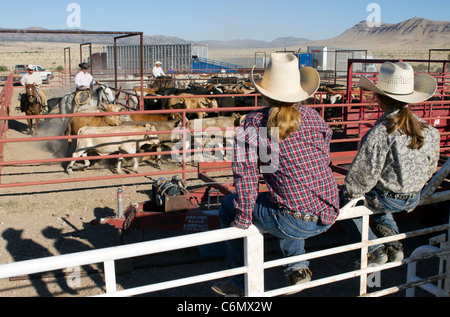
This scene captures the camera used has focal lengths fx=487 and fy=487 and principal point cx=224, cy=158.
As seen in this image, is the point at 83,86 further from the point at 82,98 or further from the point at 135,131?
the point at 135,131

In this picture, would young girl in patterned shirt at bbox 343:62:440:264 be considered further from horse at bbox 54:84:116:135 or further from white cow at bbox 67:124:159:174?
horse at bbox 54:84:116:135

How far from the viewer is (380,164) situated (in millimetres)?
2742

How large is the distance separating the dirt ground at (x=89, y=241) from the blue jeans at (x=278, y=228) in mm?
1482

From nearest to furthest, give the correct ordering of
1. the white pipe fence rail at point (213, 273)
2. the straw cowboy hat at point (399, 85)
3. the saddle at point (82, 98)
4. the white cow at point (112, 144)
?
the white pipe fence rail at point (213, 273) < the straw cowboy hat at point (399, 85) < the white cow at point (112, 144) < the saddle at point (82, 98)

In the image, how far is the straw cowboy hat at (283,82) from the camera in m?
2.54

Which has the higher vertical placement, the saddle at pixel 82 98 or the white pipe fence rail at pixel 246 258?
the saddle at pixel 82 98

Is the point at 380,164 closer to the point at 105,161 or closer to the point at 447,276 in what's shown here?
the point at 447,276

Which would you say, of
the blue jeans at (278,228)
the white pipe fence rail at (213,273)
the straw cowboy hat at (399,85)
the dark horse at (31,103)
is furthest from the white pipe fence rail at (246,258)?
the dark horse at (31,103)

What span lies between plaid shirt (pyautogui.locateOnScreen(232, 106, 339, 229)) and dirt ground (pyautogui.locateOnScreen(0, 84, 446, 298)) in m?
1.79

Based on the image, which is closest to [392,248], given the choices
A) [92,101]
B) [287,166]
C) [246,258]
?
[287,166]

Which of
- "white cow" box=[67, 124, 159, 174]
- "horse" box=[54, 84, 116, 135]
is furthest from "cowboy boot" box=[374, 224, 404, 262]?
"horse" box=[54, 84, 116, 135]

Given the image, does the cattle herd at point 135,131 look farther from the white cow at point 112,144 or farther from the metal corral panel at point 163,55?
the metal corral panel at point 163,55

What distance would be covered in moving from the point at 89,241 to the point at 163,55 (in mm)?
37469

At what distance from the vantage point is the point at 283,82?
260cm
